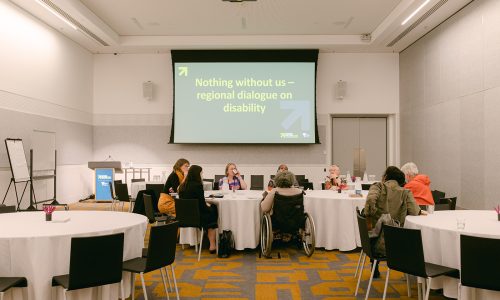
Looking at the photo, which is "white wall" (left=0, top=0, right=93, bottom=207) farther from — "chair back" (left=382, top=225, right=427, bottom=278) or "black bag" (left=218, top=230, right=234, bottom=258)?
"chair back" (left=382, top=225, right=427, bottom=278)

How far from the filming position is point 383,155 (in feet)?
39.8

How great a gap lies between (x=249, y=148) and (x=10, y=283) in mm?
9059

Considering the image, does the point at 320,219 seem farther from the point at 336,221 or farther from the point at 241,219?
the point at 241,219

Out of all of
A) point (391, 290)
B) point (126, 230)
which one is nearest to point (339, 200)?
point (391, 290)

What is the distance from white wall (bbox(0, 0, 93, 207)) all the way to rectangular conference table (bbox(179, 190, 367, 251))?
5038mm

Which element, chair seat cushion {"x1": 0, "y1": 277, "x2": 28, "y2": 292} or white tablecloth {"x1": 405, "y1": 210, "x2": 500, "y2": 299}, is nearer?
chair seat cushion {"x1": 0, "y1": 277, "x2": 28, "y2": 292}

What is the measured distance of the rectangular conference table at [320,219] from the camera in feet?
19.7

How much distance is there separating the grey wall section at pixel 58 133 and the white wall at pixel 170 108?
2.02ft

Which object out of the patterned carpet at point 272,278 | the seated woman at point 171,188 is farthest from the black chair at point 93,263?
the seated woman at point 171,188

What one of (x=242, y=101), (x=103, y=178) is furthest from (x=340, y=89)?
(x=103, y=178)

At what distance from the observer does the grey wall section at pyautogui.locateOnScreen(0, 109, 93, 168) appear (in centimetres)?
816

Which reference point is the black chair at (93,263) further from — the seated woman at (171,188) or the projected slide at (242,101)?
the projected slide at (242,101)

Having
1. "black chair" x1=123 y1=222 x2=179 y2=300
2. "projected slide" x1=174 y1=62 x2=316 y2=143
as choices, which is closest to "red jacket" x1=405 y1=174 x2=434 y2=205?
"black chair" x1=123 y1=222 x2=179 y2=300

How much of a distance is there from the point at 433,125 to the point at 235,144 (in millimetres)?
5228
